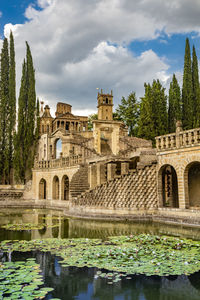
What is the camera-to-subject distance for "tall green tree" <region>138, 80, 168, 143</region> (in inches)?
1218

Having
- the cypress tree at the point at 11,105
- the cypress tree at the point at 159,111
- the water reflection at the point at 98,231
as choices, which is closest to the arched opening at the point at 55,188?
the cypress tree at the point at 11,105

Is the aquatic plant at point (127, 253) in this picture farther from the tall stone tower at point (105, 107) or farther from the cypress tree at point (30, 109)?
the cypress tree at point (30, 109)

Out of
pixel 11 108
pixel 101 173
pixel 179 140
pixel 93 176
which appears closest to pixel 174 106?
A: pixel 11 108

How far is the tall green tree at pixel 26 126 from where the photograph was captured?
29.3 m

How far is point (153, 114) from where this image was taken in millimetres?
30828

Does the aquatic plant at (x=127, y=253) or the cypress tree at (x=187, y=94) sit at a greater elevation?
the cypress tree at (x=187, y=94)

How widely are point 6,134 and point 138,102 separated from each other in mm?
19162

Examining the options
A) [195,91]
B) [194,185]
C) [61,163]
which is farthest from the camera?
[195,91]

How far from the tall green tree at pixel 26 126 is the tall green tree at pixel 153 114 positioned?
40.2 ft

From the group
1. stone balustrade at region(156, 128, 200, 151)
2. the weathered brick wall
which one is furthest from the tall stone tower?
stone balustrade at region(156, 128, 200, 151)

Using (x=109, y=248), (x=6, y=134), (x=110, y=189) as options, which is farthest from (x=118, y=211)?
(x=6, y=134)

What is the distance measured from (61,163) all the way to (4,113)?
10828 millimetres

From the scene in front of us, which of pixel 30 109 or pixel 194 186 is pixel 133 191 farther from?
pixel 30 109

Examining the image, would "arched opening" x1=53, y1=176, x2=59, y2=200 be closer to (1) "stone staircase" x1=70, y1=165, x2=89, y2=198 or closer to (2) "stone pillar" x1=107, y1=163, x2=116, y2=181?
(1) "stone staircase" x1=70, y1=165, x2=89, y2=198
